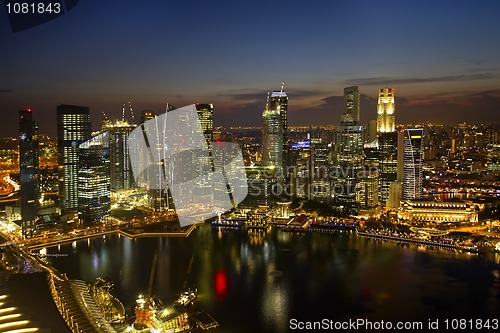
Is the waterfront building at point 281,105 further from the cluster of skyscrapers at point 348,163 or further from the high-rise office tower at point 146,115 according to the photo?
the high-rise office tower at point 146,115

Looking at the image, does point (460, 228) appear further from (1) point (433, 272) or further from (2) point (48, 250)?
(2) point (48, 250)

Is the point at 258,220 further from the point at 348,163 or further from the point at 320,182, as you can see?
the point at 348,163

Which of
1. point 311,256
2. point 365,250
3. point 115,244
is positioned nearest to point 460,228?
point 365,250

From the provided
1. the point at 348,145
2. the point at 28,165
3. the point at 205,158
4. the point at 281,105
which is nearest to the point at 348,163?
the point at 348,145

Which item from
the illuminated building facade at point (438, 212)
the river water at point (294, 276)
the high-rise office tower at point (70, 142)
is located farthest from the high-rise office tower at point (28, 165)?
the illuminated building facade at point (438, 212)

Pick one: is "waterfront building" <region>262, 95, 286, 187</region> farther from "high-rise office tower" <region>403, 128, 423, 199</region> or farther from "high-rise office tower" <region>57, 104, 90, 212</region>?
"high-rise office tower" <region>57, 104, 90, 212</region>

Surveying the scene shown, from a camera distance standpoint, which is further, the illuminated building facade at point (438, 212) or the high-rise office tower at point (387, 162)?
the high-rise office tower at point (387, 162)
